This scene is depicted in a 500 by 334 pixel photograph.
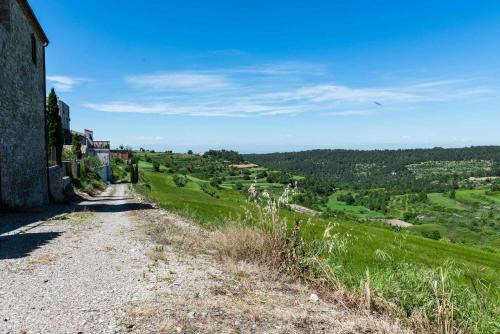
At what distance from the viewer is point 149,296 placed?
6070mm

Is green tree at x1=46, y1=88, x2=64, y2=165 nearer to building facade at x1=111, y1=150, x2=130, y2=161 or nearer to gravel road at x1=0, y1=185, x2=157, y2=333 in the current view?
gravel road at x1=0, y1=185, x2=157, y2=333

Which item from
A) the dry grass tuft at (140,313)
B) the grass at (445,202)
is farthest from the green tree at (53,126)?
the grass at (445,202)

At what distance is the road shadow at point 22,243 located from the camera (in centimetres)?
895

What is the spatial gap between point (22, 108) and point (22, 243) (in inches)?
486

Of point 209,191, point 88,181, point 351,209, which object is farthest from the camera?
point 351,209

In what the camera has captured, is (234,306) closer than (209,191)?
Yes

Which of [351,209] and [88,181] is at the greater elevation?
[88,181]

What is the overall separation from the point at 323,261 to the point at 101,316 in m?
4.09

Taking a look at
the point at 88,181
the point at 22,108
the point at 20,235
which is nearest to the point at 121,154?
the point at 88,181

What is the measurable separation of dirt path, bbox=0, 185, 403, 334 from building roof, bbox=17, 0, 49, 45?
49.9 ft

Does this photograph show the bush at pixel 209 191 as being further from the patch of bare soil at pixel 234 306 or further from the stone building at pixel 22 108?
the patch of bare soil at pixel 234 306

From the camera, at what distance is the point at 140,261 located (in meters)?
8.55

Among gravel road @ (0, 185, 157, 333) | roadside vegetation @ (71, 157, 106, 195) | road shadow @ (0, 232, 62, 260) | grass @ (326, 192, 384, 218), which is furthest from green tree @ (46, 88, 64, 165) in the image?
grass @ (326, 192, 384, 218)

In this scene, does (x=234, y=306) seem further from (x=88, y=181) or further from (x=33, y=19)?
(x=88, y=181)
